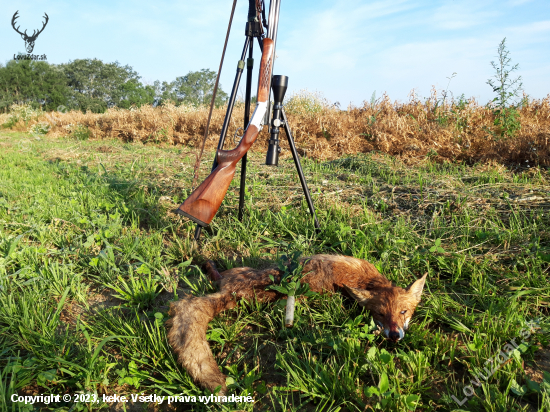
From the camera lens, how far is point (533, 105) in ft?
24.1

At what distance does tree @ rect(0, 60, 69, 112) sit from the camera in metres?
42.0

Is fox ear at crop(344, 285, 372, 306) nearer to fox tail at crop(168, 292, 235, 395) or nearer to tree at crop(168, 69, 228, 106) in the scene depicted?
fox tail at crop(168, 292, 235, 395)

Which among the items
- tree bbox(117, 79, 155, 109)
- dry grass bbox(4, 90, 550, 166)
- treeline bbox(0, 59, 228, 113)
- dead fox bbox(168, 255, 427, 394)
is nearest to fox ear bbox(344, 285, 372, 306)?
dead fox bbox(168, 255, 427, 394)

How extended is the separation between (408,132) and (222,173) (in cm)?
562

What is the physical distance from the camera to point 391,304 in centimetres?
169

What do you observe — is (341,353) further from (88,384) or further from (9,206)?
(9,206)

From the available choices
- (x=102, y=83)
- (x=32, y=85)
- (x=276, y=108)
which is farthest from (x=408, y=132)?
(x=102, y=83)

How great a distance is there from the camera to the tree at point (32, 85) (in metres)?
42.0

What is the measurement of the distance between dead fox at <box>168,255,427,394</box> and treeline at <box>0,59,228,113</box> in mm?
39427

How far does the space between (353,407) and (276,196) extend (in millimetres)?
2709

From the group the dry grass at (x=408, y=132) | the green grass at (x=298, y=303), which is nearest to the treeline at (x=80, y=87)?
the dry grass at (x=408, y=132)

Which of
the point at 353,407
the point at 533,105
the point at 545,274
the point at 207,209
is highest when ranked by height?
the point at 533,105

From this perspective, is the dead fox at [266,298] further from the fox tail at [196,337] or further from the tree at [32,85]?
the tree at [32,85]

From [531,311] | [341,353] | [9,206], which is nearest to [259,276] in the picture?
[341,353]
